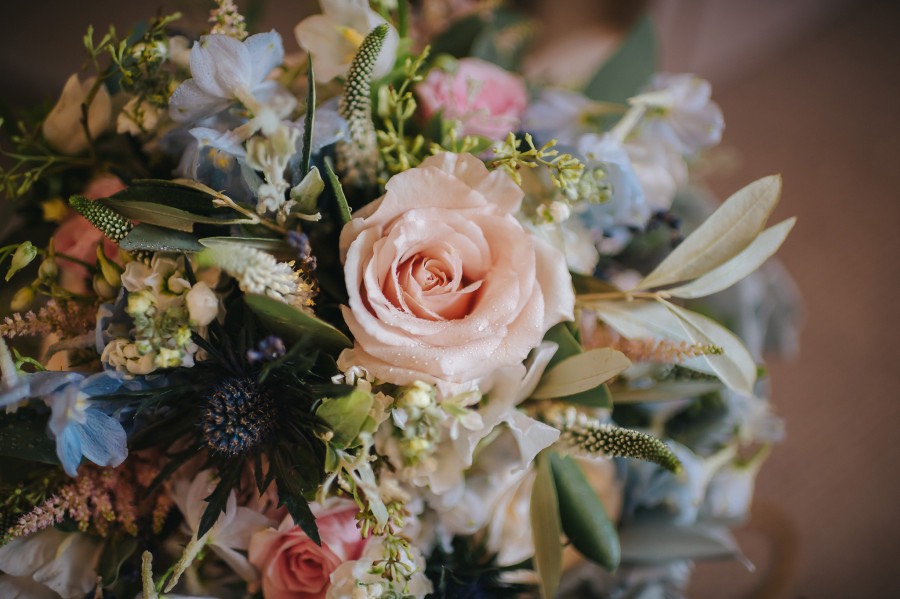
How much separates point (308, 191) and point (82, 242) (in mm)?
262

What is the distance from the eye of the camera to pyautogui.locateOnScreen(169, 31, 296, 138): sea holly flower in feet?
1.62

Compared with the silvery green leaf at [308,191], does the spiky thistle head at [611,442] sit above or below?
below

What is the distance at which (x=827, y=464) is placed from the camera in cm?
141

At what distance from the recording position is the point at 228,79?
51 cm

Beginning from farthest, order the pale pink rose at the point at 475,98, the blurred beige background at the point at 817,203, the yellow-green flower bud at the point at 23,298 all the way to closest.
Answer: the blurred beige background at the point at 817,203
the pale pink rose at the point at 475,98
the yellow-green flower bud at the point at 23,298

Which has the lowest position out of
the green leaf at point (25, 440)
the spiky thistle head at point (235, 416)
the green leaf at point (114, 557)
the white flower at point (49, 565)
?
the white flower at point (49, 565)

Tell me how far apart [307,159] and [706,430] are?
24.5 inches

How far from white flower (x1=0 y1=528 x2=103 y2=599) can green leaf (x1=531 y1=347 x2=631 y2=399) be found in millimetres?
452

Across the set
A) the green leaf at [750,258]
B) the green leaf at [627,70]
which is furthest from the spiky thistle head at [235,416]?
the green leaf at [627,70]

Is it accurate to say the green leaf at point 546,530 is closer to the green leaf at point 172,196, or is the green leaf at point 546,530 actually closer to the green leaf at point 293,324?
the green leaf at point 293,324

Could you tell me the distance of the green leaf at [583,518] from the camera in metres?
0.61

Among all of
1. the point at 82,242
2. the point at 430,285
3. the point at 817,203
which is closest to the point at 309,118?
the point at 430,285

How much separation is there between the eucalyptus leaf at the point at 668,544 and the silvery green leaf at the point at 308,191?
598 mm

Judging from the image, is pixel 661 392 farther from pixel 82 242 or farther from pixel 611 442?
pixel 82 242
